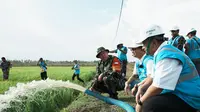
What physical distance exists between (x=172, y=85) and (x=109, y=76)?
405 centimetres

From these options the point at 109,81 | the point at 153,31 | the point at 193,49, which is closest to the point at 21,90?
the point at 109,81

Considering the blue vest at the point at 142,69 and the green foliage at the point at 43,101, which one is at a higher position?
the blue vest at the point at 142,69

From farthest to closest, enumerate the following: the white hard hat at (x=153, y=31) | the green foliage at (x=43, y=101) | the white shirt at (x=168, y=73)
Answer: the green foliage at (x=43, y=101) < the white hard hat at (x=153, y=31) < the white shirt at (x=168, y=73)

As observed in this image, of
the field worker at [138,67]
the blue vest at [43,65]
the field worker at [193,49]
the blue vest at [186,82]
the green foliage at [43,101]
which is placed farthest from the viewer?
the blue vest at [43,65]

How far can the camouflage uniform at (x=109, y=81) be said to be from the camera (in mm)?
6734

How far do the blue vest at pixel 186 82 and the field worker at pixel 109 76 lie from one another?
3.82 meters

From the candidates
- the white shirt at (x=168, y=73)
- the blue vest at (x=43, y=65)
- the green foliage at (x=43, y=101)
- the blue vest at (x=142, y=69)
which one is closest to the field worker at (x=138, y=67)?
the blue vest at (x=142, y=69)

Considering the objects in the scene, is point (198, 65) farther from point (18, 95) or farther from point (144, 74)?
point (18, 95)

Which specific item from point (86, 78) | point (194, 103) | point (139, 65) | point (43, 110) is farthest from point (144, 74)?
point (86, 78)

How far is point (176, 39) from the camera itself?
21.6 ft

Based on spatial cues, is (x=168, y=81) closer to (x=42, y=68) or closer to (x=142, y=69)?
(x=142, y=69)

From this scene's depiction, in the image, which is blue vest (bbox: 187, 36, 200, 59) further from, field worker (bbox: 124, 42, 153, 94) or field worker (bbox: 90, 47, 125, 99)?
field worker (bbox: 124, 42, 153, 94)

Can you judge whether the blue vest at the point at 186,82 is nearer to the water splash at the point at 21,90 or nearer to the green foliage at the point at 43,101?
the water splash at the point at 21,90

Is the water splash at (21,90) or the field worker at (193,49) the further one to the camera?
the field worker at (193,49)
